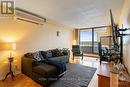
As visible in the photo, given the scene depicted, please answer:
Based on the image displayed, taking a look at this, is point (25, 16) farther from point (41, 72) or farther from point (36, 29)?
point (41, 72)

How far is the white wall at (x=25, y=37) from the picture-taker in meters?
3.22

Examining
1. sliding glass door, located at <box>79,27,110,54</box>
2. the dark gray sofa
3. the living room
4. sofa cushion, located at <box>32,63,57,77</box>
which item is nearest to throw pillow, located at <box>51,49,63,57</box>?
the living room

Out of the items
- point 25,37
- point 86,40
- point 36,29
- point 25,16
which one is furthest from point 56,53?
point 86,40

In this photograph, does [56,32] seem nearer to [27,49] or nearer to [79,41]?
[27,49]

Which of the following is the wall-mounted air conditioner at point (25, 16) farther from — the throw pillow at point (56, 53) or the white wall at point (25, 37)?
the throw pillow at point (56, 53)

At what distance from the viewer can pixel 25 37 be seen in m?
3.93

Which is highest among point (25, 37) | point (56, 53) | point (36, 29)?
point (36, 29)

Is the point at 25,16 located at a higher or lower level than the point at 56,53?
higher

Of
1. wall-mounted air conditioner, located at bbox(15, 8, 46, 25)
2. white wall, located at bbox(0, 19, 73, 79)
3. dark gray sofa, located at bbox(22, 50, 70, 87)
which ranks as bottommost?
dark gray sofa, located at bbox(22, 50, 70, 87)

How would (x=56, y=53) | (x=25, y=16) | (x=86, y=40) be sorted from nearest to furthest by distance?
(x=25, y=16) < (x=56, y=53) < (x=86, y=40)

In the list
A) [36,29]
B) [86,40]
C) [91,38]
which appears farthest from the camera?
[86,40]

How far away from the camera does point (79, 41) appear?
8.03m

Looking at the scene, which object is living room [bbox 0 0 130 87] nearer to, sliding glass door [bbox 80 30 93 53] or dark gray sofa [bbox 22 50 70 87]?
dark gray sofa [bbox 22 50 70 87]

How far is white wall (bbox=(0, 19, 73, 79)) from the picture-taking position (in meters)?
3.22
